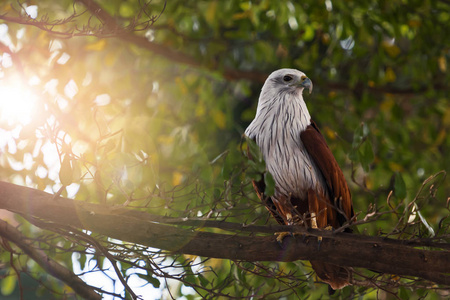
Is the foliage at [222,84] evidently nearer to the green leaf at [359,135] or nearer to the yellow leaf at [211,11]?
the yellow leaf at [211,11]

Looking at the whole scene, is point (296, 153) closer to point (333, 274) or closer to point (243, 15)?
point (333, 274)

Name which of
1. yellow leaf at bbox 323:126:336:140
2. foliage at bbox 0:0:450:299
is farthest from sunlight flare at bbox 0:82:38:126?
yellow leaf at bbox 323:126:336:140

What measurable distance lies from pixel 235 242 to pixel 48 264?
3.26ft

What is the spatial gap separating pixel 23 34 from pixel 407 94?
4.02m

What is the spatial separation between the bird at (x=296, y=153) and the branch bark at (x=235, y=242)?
0.46m

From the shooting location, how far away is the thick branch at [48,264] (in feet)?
8.21

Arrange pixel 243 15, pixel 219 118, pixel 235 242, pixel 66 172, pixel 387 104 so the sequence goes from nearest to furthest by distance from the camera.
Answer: pixel 66 172 → pixel 235 242 → pixel 243 15 → pixel 219 118 → pixel 387 104

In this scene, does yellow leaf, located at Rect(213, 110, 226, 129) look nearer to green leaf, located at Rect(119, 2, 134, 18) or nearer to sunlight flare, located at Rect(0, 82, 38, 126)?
green leaf, located at Rect(119, 2, 134, 18)

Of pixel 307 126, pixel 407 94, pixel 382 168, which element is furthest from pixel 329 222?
pixel 407 94

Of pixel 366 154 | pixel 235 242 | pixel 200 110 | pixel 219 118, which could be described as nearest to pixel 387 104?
pixel 219 118

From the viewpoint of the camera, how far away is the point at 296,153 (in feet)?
9.80

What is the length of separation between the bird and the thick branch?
1.12 meters

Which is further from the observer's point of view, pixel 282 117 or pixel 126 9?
pixel 126 9

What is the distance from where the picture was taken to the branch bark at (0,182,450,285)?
7.06 feet
